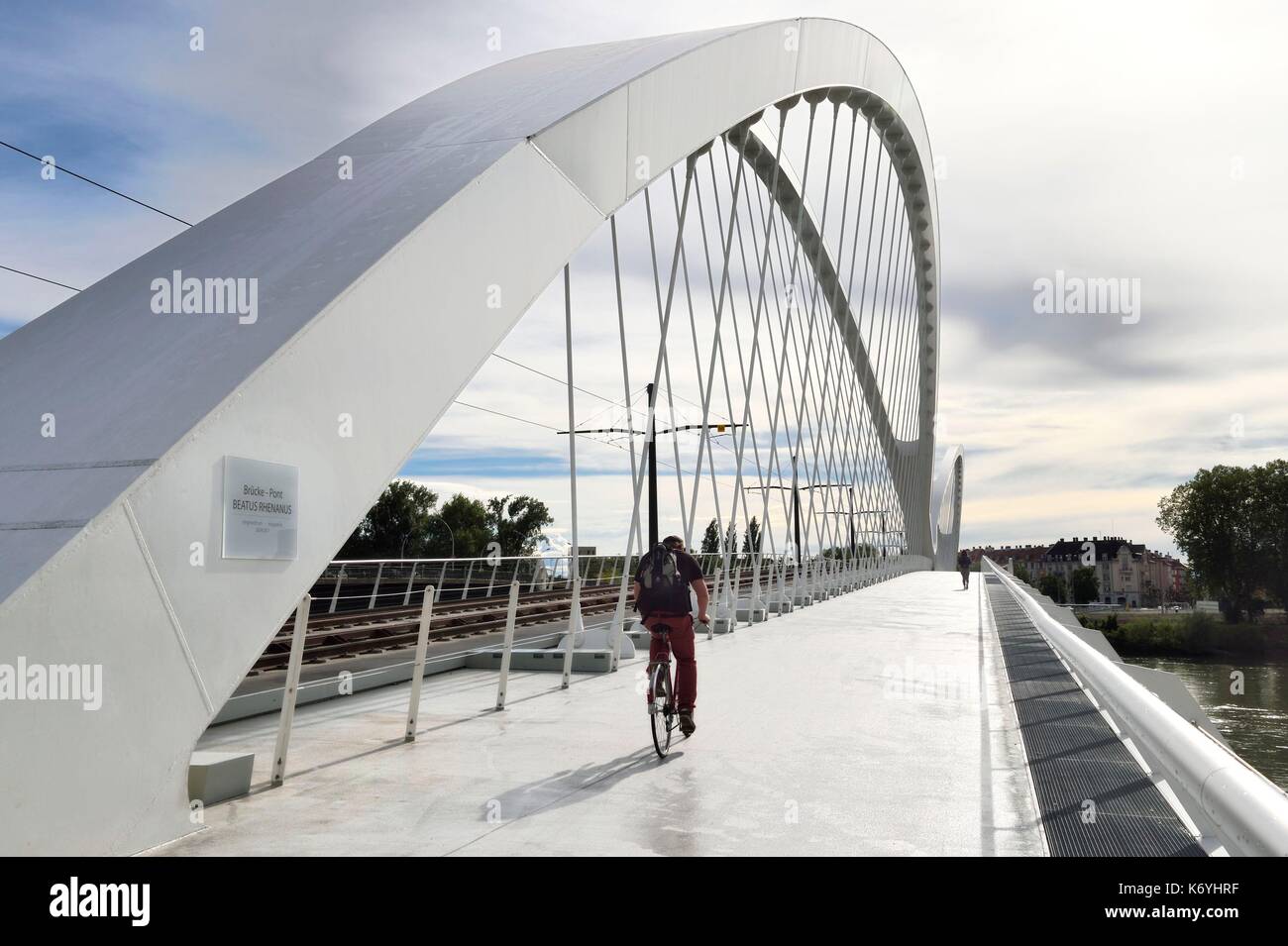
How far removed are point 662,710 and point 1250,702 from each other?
38.3 m

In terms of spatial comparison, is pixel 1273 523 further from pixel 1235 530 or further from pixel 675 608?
pixel 675 608

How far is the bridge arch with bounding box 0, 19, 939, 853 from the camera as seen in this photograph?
3578mm

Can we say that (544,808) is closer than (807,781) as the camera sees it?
Yes

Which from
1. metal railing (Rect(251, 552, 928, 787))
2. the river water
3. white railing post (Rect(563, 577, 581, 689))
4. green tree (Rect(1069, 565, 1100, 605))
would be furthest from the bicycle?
green tree (Rect(1069, 565, 1100, 605))

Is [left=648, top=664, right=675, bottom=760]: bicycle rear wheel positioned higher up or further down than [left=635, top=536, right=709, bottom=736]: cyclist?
further down

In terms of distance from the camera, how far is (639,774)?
5.07m

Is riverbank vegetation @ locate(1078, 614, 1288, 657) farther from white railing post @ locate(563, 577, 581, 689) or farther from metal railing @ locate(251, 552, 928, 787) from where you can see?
white railing post @ locate(563, 577, 581, 689)

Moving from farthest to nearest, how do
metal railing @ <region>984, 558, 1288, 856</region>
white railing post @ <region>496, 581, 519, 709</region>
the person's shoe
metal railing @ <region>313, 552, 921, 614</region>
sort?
metal railing @ <region>313, 552, 921, 614</region>, white railing post @ <region>496, 581, 519, 709</region>, the person's shoe, metal railing @ <region>984, 558, 1288, 856</region>

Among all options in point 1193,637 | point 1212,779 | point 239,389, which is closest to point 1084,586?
point 1193,637
